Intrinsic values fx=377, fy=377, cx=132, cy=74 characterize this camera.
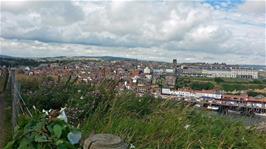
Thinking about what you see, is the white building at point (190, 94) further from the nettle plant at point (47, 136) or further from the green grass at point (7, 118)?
the nettle plant at point (47, 136)

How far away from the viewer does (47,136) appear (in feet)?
10.8

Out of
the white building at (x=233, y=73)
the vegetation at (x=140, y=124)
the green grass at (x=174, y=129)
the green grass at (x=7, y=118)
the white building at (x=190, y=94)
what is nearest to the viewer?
the vegetation at (x=140, y=124)

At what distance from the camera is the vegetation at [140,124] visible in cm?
345

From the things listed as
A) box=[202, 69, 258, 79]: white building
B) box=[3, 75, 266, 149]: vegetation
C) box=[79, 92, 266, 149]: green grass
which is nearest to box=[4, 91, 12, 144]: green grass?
box=[3, 75, 266, 149]: vegetation

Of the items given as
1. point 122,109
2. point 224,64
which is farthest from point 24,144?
point 224,64

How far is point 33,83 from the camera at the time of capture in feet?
39.5

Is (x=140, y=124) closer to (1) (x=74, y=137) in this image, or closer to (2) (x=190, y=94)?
(1) (x=74, y=137)

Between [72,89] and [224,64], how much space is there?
11.1 metres

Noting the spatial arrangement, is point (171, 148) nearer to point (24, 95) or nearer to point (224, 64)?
point (24, 95)

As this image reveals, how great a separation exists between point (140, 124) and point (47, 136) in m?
2.27

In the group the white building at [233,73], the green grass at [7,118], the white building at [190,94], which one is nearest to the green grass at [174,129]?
the white building at [190,94]

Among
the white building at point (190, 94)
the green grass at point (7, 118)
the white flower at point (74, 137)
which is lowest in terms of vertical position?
the green grass at point (7, 118)

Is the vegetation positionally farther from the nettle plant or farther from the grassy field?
the grassy field

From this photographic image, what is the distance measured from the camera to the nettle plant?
10.5 ft
